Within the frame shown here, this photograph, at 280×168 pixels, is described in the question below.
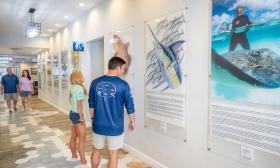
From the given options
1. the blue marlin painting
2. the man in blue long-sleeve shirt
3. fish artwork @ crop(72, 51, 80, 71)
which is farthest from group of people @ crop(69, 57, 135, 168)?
fish artwork @ crop(72, 51, 80, 71)

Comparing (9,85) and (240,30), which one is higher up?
(240,30)

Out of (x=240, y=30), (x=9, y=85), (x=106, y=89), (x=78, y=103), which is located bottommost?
(x=78, y=103)

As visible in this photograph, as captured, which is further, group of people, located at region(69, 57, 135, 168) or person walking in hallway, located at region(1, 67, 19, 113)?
person walking in hallway, located at region(1, 67, 19, 113)

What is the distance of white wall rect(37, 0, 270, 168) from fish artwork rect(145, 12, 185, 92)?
0.49ft

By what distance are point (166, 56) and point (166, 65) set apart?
121mm

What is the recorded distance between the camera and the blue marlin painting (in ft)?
9.14

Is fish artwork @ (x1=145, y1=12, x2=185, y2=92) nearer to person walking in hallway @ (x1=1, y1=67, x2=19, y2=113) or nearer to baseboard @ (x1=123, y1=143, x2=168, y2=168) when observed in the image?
baseboard @ (x1=123, y1=143, x2=168, y2=168)

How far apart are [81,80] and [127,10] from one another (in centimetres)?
161

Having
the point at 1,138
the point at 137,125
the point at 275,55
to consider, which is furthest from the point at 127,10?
the point at 1,138

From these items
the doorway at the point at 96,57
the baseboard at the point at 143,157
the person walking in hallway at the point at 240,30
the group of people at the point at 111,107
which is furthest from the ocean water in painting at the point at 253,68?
the doorway at the point at 96,57

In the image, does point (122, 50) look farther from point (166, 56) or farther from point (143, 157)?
point (143, 157)

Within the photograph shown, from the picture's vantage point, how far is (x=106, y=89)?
8.38ft

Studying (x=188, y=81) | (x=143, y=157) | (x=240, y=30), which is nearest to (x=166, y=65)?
(x=188, y=81)

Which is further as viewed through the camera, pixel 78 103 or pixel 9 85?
Result: pixel 9 85
